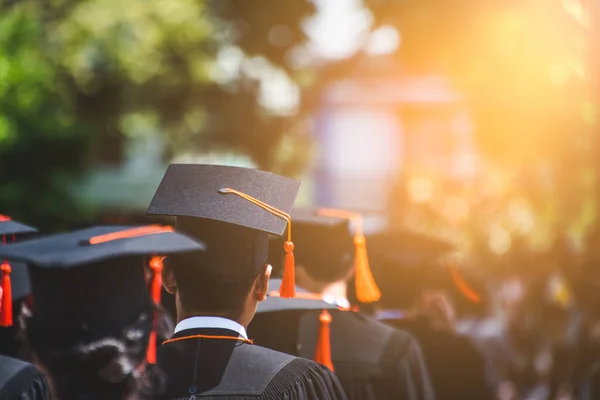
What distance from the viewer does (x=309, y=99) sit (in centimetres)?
1595

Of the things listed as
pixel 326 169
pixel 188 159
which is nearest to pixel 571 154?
pixel 188 159

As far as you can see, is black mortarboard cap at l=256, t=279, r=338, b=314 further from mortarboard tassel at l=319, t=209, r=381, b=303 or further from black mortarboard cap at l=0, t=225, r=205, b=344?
black mortarboard cap at l=0, t=225, r=205, b=344

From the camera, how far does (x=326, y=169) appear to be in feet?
77.6

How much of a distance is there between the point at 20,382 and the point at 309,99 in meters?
13.8

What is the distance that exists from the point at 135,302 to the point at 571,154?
4.92 m

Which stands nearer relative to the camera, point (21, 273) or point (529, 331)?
point (21, 273)

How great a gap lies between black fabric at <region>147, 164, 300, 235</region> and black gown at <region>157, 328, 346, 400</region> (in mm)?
413

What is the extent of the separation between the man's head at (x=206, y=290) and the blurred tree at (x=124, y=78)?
19.3 ft

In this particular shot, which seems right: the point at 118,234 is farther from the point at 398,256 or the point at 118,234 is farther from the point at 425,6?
the point at 425,6

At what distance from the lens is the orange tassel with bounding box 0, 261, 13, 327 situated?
9.25ft

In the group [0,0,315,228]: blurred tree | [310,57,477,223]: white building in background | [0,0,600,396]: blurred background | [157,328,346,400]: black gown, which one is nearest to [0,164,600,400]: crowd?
[157,328,346,400]: black gown

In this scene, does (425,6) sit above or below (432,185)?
above

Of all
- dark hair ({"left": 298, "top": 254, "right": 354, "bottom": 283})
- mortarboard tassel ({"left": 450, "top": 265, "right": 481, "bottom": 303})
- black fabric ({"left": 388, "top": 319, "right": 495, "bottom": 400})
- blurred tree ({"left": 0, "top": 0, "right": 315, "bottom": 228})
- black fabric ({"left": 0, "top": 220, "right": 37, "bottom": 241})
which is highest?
blurred tree ({"left": 0, "top": 0, "right": 315, "bottom": 228})

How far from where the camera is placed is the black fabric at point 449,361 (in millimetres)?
4152
